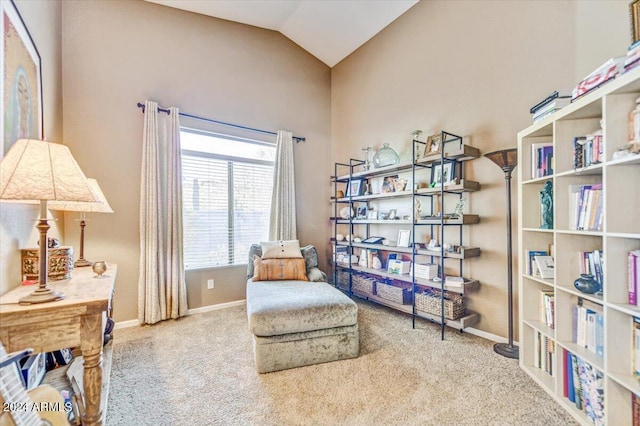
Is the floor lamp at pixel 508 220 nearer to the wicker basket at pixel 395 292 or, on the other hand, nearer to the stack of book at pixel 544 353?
the stack of book at pixel 544 353

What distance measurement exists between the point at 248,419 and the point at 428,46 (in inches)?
149

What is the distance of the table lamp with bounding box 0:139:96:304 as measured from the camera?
40.3 inches

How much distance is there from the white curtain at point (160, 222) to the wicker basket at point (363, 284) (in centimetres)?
208

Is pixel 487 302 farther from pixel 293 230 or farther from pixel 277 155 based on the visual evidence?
pixel 277 155

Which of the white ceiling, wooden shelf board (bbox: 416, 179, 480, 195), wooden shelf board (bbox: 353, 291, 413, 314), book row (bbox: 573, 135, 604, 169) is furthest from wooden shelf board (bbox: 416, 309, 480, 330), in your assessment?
the white ceiling

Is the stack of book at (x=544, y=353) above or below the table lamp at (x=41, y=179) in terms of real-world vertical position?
below

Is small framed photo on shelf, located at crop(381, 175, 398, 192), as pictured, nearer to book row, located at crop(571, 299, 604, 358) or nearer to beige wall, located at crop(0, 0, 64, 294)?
book row, located at crop(571, 299, 604, 358)

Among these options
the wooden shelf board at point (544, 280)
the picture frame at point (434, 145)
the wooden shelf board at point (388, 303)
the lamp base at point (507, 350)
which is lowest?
the lamp base at point (507, 350)

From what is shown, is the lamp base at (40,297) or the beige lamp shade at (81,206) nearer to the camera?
the lamp base at (40,297)

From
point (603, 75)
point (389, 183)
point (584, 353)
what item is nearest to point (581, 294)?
point (584, 353)

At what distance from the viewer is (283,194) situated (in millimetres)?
3846

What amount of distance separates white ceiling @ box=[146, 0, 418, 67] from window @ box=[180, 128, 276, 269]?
1.53m

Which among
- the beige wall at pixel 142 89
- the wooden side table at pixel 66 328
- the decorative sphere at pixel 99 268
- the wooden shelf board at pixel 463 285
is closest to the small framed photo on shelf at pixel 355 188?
the beige wall at pixel 142 89

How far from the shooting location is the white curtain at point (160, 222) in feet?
9.56
